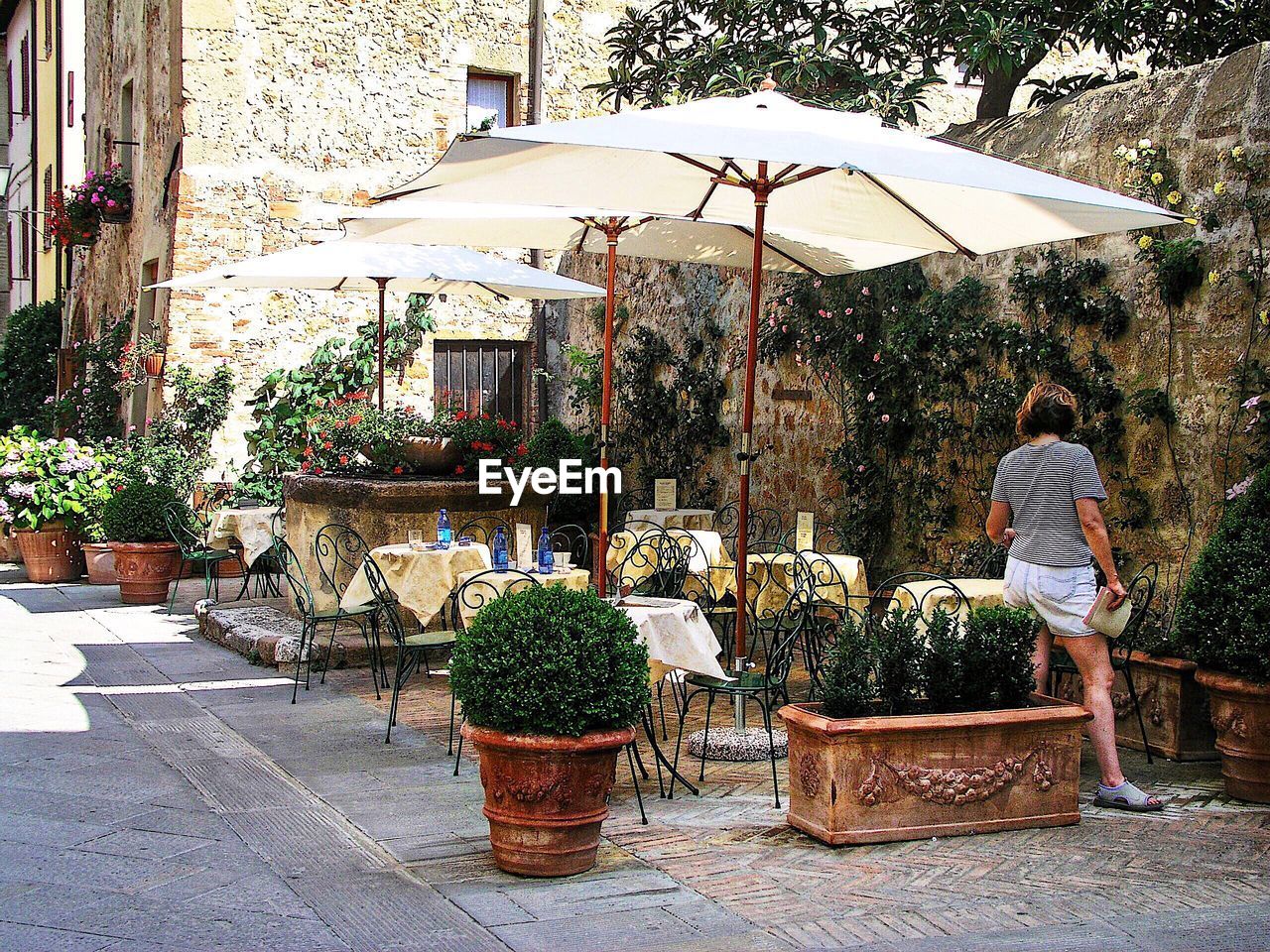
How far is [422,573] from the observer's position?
7.31m

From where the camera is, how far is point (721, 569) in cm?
812

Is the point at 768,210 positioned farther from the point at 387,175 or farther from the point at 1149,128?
the point at 387,175

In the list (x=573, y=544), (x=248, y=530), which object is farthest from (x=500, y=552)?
(x=573, y=544)

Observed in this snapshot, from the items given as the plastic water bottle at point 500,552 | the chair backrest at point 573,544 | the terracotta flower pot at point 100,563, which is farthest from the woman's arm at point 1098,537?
the terracotta flower pot at point 100,563

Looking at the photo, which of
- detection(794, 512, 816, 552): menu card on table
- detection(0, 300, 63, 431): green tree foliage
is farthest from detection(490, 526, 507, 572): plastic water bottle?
detection(0, 300, 63, 431): green tree foliage

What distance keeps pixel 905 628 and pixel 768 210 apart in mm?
2590

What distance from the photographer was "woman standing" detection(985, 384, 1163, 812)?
515cm

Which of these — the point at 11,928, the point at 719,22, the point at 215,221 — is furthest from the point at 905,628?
the point at 215,221

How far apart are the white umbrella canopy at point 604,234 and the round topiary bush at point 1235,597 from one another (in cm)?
232

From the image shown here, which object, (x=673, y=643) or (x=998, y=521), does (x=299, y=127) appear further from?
(x=998, y=521)

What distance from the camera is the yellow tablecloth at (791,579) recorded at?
7.23m

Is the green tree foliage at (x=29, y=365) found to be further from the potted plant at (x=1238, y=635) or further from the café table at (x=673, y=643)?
the potted plant at (x=1238, y=635)

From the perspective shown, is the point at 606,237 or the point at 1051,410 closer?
the point at 1051,410

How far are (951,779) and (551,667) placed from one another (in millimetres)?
1529
